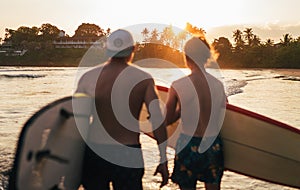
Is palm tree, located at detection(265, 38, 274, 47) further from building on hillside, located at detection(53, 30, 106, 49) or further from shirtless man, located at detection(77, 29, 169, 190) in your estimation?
shirtless man, located at detection(77, 29, 169, 190)

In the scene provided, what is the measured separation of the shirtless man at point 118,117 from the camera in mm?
2879

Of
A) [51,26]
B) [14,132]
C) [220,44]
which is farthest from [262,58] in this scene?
[14,132]

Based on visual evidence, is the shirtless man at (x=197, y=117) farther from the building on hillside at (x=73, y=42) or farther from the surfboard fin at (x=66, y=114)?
the building on hillside at (x=73, y=42)

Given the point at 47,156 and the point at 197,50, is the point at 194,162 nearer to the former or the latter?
the point at 197,50

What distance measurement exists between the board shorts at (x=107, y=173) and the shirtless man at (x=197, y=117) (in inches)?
18.1

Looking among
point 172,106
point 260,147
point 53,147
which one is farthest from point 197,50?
point 260,147

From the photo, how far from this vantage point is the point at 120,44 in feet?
9.56

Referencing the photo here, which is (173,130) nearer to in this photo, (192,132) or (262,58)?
(192,132)

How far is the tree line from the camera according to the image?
308ft

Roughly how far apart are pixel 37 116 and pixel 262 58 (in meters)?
101

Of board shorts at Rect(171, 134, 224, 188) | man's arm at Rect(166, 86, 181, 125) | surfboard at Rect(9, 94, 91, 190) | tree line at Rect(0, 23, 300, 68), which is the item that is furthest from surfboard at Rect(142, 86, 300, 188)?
tree line at Rect(0, 23, 300, 68)

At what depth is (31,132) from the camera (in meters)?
2.71

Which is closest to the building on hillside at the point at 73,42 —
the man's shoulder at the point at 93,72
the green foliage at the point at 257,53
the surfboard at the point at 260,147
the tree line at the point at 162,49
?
the tree line at the point at 162,49

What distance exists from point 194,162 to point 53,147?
1095 millimetres
